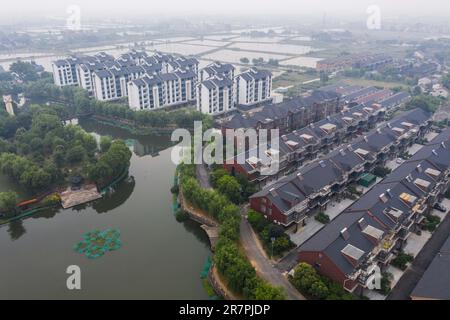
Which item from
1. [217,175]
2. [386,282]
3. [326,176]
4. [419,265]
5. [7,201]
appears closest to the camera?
[386,282]

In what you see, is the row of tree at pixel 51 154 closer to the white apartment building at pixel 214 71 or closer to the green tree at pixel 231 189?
the green tree at pixel 231 189

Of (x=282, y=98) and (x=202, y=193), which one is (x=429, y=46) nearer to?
(x=282, y=98)

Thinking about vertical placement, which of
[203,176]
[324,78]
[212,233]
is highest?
[324,78]

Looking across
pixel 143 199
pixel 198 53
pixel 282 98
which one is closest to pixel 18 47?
pixel 198 53

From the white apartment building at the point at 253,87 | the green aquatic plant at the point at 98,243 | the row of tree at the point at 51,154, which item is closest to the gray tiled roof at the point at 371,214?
the green aquatic plant at the point at 98,243

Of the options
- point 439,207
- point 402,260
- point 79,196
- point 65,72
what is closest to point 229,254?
point 402,260

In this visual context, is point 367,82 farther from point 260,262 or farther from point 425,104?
point 260,262
